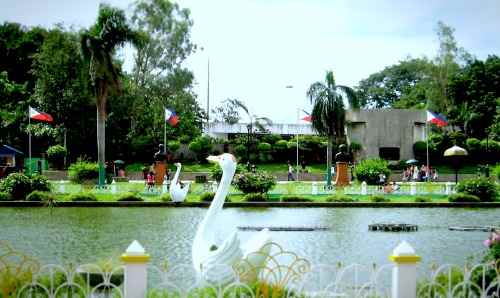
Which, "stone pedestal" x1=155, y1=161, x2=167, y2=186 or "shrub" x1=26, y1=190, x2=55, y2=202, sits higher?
"stone pedestal" x1=155, y1=161, x2=167, y2=186

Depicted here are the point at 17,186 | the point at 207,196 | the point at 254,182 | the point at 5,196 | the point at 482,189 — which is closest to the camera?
the point at 207,196

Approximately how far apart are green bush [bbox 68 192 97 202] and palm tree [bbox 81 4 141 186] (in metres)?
7.39

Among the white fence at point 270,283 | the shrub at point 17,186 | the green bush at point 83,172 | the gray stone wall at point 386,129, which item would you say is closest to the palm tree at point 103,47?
the green bush at point 83,172

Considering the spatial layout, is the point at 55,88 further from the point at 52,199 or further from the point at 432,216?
the point at 432,216

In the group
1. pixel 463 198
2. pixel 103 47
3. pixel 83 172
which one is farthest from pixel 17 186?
pixel 463 198

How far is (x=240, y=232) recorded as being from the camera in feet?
69.6

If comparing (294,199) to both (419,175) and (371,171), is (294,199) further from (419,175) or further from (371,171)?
(419,175)

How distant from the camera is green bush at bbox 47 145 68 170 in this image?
53.2m

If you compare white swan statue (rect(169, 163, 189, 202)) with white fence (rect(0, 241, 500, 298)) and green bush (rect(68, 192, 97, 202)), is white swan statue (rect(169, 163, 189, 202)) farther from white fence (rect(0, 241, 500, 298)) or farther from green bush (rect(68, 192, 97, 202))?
white fence (rect(0, 241, 500, 298))

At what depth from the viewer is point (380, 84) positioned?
9162cm

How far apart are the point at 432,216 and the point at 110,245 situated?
40.9ft

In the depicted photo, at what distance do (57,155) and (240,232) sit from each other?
34.9 m

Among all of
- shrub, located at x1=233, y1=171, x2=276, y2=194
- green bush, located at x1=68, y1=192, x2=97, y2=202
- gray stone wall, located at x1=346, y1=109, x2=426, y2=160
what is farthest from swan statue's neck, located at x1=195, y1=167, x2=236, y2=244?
gray stone wall, located at x1=346, y1=109, x2=426, y2=160

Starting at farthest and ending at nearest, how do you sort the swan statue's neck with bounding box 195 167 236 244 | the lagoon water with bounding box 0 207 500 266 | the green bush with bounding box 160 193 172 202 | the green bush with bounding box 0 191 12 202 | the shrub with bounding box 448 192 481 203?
the green bush with bounding box 0 191 12 202 < the shrub with bounding box 448 192 481 203 < the green bush with bounding box 160 193 172 202 < the lagoon water with bounding box 0 207 500 266 < the swan statue's neck with bounding box 195 167 236 244
